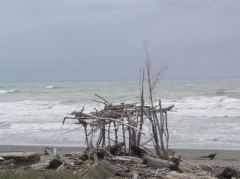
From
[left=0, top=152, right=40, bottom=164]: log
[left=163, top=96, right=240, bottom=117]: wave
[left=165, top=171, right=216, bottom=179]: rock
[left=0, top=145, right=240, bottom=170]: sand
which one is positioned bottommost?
[left=0, top=145, right=240, bottom=170]: sand

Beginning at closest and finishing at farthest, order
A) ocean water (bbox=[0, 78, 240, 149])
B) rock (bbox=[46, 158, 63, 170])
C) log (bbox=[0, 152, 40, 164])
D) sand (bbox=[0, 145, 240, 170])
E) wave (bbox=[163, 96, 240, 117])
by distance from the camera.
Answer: rock (bbox=[46, 158, 63, 170]) → log (bbox=[0, 152, 40, 164]) → sand (bbox=[0, 145, 240, 170]) → ocean water (bbox=[0, 78, 240, 149]) → wave (bbox=[163, 96, 240, 117])

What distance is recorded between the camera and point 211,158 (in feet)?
41.8

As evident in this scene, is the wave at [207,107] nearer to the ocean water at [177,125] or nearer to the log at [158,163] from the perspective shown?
the ocean water at [177,125]

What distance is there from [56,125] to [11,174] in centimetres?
1411

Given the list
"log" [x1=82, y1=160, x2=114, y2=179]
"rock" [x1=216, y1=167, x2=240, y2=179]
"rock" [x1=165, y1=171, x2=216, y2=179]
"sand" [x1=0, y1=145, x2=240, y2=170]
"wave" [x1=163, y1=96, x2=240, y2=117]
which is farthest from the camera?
"wave" [x1=163, y1=96, x2=240, y2=117]

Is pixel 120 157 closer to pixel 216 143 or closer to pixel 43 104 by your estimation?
pixel 216 143

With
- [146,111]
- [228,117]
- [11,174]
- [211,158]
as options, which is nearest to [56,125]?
[228,117]

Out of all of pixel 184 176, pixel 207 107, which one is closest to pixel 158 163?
pixel 184 176

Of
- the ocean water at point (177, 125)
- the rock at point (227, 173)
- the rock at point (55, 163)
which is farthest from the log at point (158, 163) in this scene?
the ocean water at point (177, 125)

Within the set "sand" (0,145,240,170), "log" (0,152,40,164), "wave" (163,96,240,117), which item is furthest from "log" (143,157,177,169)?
"wave" (163,96,240,117)

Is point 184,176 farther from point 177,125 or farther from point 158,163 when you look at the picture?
point 177,125

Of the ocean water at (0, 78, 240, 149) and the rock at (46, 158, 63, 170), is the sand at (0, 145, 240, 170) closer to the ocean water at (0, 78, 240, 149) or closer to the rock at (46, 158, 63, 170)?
the ocean water at (0, 78, 240, 149)

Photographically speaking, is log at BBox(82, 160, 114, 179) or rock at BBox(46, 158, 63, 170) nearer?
log at BBox(82, 160, 114, 179)

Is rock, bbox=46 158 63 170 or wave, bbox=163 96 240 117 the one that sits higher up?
wave, bbox=163 96 240 117
